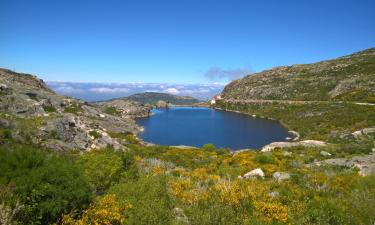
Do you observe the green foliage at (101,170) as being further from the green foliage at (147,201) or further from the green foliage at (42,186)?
the green foliage at (42,186)

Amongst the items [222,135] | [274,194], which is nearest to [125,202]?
[274,194]

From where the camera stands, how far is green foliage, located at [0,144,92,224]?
9883 mm

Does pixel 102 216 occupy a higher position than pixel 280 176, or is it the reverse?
pixel 102 216

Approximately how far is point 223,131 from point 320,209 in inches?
3337

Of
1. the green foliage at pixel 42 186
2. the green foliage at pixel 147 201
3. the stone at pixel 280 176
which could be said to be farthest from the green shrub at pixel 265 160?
the green foliage at pixel 42 186

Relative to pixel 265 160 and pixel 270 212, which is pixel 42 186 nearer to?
pixel 270 212

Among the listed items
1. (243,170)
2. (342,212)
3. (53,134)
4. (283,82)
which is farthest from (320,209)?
(283,82)

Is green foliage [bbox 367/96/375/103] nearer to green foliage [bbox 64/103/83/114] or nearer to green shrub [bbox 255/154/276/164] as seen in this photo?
green shrub [bbox 255/154/276/164]

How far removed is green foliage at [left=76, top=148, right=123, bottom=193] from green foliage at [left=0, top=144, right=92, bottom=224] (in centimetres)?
308

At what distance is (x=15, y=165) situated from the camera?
11.3 m

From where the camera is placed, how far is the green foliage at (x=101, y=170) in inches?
599

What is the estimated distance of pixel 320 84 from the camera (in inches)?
5837

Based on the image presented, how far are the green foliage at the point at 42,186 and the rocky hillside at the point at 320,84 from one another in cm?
10902

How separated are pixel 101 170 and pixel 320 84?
5826 inches
